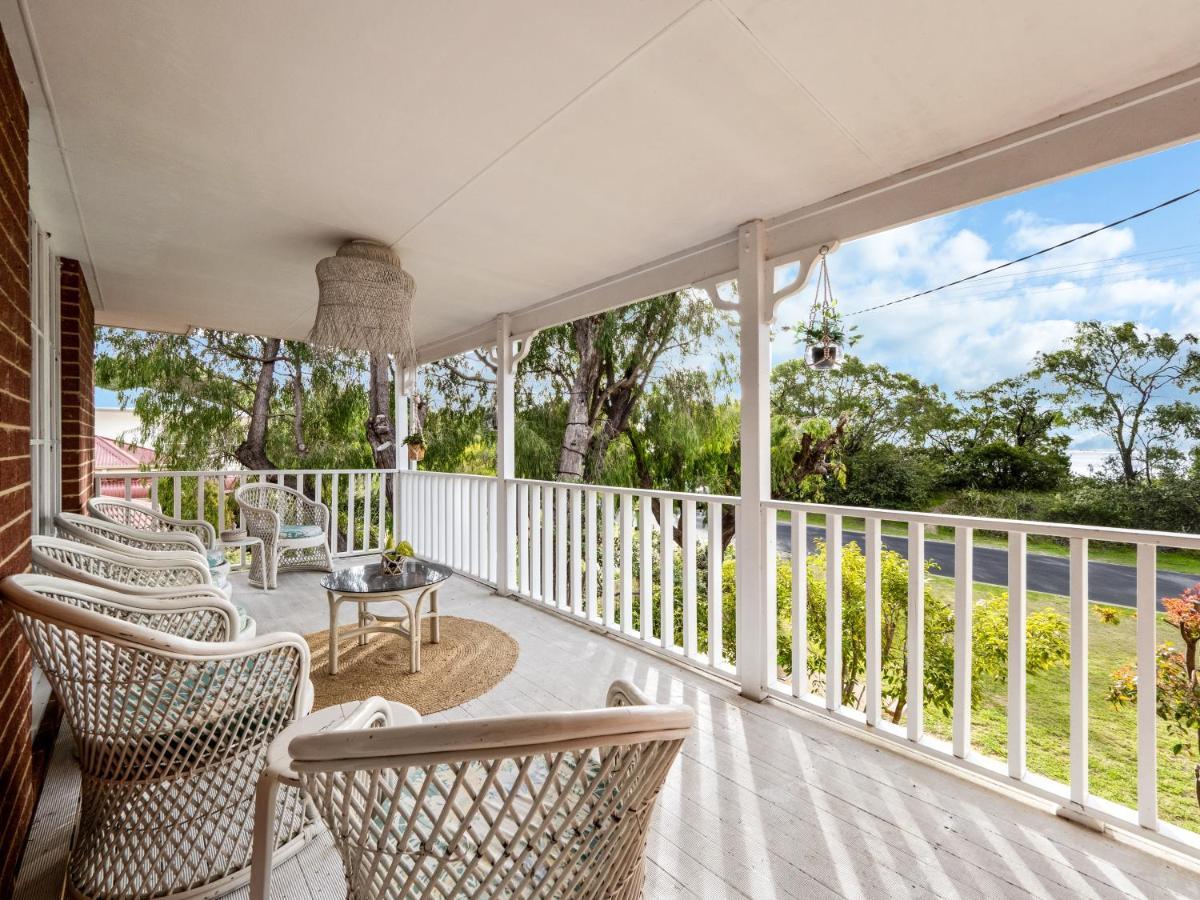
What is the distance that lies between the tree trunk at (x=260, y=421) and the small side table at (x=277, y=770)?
9.20m

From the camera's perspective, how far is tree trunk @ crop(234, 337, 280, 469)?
358 inches

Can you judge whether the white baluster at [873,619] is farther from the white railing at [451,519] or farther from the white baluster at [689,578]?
the white railing at [451,519]

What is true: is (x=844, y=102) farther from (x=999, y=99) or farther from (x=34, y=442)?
(x=34, y=442)

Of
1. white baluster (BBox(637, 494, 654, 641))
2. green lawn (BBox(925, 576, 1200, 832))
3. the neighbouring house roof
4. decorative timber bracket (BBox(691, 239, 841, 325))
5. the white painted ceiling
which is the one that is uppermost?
the white painted ceiling

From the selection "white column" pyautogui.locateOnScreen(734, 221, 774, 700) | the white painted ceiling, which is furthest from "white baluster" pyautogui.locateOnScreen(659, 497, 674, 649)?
the white painted ceiling

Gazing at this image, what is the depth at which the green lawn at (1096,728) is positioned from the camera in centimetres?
465

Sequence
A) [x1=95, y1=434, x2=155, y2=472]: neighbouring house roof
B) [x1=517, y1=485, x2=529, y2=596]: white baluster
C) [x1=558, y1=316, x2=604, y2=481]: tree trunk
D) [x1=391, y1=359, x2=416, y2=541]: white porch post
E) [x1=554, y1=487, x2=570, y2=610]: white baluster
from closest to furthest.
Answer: [x1=554, y1=487, x2=570, y2=610]: white baluster < [x1=517, y1=485, x2=529, y2=596]: white baluster < [x1=391, y1=359, x2=416, y2=541]: white porch post < [x1=558, y1=316, x2=604, y2=481]: tree trunk < [x1=95, y1=434, x2=155, y2=472]: neighbouring house roof

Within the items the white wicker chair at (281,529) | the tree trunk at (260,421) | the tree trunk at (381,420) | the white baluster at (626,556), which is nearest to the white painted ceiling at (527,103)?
the white baluster at (626,556)

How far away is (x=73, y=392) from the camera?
3.28 metres

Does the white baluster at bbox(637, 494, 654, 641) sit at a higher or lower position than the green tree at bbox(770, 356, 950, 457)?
lower

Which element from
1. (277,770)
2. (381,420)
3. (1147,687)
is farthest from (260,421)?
(1147,687)

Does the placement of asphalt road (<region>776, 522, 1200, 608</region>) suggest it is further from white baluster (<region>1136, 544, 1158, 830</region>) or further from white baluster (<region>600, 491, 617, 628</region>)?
white baluster (<region>600, 491, 617, 628</region>)

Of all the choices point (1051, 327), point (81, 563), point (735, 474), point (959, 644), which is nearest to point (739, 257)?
point (959, 644)

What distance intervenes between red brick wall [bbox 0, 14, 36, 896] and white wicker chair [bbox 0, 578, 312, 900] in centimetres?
→ 16
